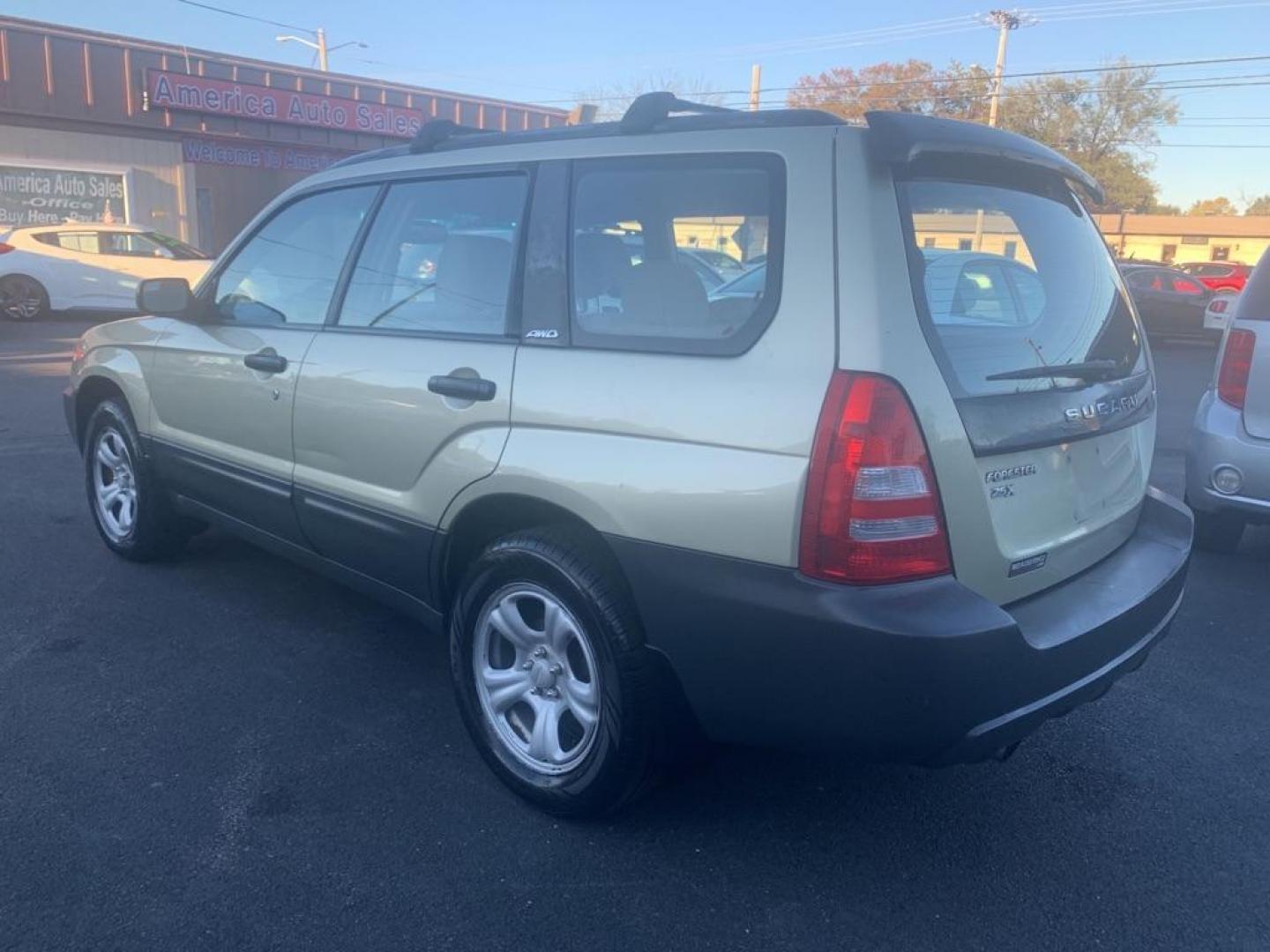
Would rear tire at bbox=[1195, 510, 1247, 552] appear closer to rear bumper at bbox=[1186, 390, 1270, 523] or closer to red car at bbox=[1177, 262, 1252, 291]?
rear bumper at bbox=[1186, 390, 1270, 523]

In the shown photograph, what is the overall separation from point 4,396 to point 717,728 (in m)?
9.06

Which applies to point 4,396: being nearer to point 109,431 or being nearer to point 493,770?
point 109,431

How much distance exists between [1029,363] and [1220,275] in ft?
102

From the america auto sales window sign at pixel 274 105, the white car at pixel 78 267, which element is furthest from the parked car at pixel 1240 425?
the america auto sales window sign at pixel 274 105

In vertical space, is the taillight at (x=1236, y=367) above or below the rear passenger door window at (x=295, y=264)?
below

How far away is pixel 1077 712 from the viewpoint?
12.3 feet

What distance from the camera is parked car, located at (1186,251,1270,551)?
483 cm

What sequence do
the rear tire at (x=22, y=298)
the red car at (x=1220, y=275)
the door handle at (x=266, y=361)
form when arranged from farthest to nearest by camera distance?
the red car at (x=1220, y=275) → the rear tire at (x=22, y=298) → the door handle at (x=266, y=361)

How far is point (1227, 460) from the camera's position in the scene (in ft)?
16.1

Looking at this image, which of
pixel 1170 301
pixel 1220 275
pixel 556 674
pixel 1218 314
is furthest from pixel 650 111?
pixel 1220 275

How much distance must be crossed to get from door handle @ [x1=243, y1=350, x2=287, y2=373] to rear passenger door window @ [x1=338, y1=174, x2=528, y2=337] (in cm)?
31

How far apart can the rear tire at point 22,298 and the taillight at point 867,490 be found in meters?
16.3

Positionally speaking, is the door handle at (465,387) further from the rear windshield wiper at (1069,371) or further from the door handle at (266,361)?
the rear windshield wiper at (1069,371)

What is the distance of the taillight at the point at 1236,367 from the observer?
16.1 ft
